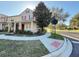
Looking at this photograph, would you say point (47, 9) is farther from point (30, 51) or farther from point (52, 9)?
point (30, 51)

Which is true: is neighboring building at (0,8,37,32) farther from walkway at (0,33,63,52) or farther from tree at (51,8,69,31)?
tree at (51,8,69,31)

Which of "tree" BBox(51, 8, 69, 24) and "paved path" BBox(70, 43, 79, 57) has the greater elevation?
"tree" BBox(51, 8, 69, 24)

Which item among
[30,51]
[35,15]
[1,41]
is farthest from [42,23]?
[1,41]

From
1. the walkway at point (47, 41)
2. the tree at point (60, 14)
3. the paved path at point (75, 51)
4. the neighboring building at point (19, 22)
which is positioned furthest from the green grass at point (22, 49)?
the tree at point (60, 14)

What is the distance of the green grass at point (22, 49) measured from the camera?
3.12m

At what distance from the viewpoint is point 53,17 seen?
3.21m

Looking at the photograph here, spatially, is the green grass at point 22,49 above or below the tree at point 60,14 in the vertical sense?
below

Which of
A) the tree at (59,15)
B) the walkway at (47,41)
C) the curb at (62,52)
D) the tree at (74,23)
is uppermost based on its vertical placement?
the tree at (59,15)

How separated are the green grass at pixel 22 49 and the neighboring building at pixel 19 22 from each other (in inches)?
8.8

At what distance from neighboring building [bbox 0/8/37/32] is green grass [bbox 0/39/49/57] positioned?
8.8 inches

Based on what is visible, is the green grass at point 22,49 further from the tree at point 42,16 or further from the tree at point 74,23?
the tree at point 74,23

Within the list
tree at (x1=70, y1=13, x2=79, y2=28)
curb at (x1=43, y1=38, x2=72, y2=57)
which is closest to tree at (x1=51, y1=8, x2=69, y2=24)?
tree at (x1=70, y1=13, x2=79, y2=28)

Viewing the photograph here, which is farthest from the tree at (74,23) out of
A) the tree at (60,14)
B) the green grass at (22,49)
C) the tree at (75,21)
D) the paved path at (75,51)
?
the green grass at (22,49)

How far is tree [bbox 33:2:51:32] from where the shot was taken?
3172mm
